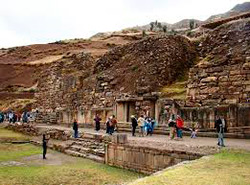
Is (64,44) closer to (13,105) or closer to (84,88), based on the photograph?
(13,105)

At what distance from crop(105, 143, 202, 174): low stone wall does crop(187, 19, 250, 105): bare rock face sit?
596cm

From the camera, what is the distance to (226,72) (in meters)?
16.5

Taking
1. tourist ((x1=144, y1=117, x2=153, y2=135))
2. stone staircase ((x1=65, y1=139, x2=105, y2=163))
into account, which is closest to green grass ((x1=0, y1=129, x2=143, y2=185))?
stone staircase ((x1=65, y1=139, x2=105, y2=163))

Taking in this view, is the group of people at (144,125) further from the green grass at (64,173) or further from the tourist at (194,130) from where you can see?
the green grass at (64,173)

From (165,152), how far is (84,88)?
58.2 ft

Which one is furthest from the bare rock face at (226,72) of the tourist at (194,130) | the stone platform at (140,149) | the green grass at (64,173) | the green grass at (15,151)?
the green grass at (15,151)

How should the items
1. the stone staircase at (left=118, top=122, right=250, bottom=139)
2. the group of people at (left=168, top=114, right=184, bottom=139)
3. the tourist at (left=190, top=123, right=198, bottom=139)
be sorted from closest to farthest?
1. the stone staircase at (left=118, top=122, right=250, bottom=139)
2. the group of people at (left=168, top=114, right=184, bottom=139)
3. the tourist at (left=190, top=123, right=198, bottom=139)

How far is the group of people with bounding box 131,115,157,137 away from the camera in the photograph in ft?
55.0

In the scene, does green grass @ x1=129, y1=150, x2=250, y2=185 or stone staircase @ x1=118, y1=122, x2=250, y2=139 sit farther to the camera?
stone staircase @ x1=118, y1=122, x2=250, y2=139

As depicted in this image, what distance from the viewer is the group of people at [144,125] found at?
1675cm

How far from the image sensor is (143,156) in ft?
38.6

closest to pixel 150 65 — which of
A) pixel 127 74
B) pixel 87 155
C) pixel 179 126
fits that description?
pixel 127 74

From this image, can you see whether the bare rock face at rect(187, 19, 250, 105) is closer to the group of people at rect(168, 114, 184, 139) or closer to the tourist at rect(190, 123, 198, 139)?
the tourist at rect(190, 123, 198, 139)

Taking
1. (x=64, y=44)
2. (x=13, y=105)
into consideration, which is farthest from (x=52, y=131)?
A: (x=64, y=44)
